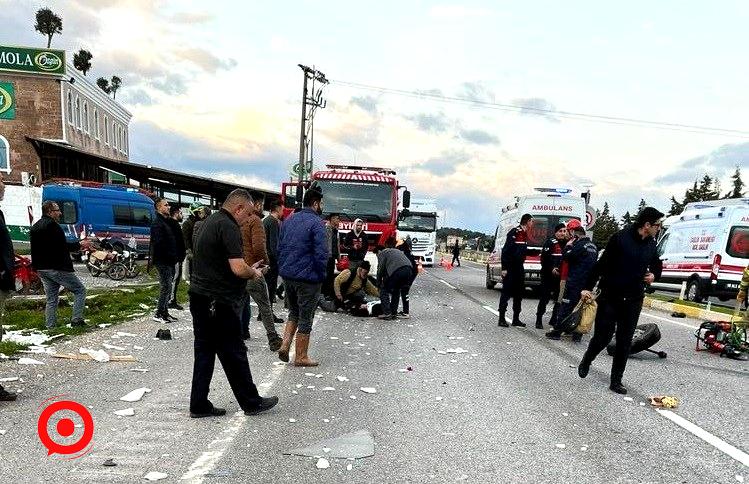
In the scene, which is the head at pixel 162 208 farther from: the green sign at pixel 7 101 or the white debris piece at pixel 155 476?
the green sign at pixel 7 101

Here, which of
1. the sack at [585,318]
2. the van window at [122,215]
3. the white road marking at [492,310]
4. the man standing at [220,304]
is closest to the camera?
the man standing at [220,304]

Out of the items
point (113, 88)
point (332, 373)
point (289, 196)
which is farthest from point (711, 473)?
point (113, 88)

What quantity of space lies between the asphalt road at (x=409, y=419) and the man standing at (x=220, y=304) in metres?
0.25

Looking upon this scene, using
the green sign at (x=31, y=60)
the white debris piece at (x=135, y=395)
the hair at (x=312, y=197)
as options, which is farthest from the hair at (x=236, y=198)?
the green sign at (x=31, y=60)

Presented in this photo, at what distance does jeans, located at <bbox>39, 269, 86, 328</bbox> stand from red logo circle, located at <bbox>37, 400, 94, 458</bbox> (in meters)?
3.42

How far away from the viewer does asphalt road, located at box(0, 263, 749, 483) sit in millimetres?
3666

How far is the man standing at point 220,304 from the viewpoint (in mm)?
4496

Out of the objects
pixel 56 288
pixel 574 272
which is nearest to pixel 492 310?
pixel 574 272

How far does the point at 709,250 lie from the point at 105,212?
20.5m

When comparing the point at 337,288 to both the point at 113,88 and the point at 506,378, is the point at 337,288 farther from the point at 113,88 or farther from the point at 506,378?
the point at 113,88

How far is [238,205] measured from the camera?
4.67 meters

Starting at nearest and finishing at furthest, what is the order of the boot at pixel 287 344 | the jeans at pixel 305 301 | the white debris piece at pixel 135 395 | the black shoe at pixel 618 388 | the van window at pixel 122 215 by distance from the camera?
the white debris piece at pixel 135 395 → the black shoe at pixel 618 388 → the jeans at pixel 305 301 → the boot at pixel 287 344 → the van window at pixel 122 215

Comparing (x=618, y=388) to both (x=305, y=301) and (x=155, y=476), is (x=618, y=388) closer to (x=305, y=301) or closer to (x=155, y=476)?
(x=305, y=301)

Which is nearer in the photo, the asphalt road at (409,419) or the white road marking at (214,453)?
the white road marking at (214,453)
